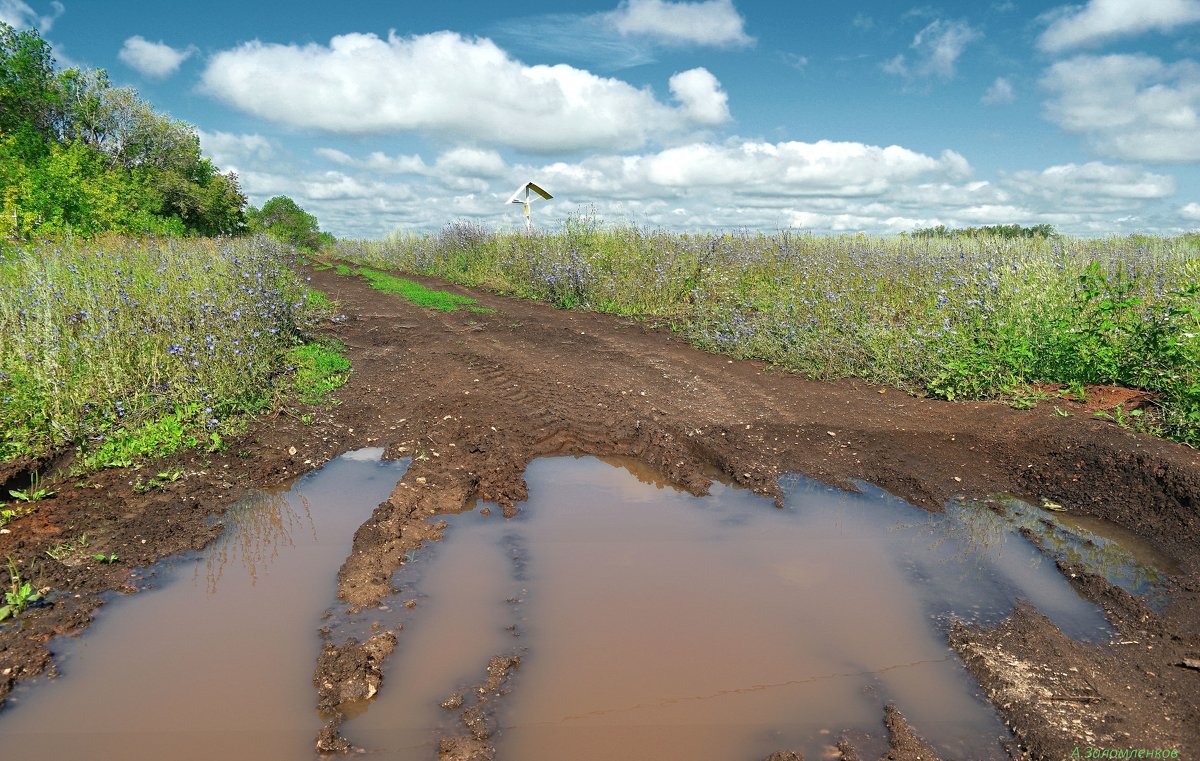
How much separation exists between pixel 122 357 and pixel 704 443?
4.88 meters

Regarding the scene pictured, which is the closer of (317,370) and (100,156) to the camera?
(317,370)

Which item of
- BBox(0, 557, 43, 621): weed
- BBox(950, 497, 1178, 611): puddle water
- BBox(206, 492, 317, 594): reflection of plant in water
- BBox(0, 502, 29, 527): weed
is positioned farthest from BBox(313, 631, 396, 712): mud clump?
BBox(950, 497, 1178, 611): puddle water

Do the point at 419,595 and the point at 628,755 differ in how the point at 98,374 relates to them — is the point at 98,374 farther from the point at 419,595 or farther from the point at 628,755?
the point at 628,755

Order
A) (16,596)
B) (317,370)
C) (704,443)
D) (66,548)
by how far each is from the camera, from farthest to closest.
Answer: (317,370)
(704,443)
(66,548)
(16,596)

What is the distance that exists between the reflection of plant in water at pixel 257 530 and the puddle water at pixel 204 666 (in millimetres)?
10

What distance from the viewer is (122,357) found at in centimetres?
547

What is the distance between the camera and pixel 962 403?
583 cm

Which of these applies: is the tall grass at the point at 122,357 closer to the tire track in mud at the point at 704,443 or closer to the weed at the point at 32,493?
the weed at the point at 32,493

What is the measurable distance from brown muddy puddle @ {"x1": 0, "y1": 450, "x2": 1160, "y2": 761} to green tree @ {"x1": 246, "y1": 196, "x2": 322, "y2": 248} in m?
50.3

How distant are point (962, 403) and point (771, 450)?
6.59ft

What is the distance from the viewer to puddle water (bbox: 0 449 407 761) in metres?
2.38

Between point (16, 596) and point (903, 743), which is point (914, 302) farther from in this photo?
point (16, 596)

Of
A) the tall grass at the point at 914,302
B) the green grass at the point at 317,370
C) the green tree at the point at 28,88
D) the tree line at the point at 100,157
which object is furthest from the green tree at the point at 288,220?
the green grass at the point at 317,370

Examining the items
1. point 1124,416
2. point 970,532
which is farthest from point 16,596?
point 1124,416
